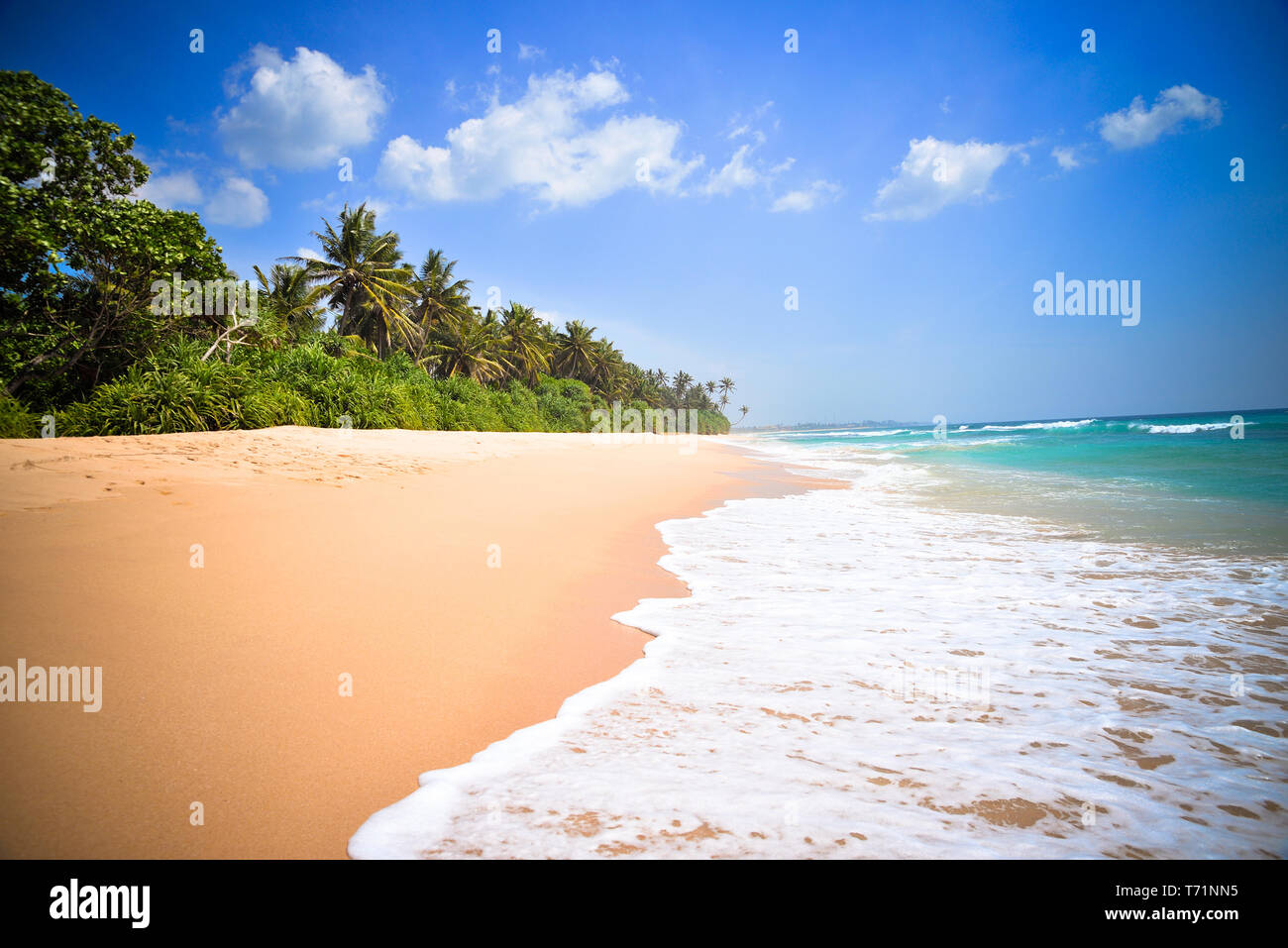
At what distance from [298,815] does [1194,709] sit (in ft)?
12.4

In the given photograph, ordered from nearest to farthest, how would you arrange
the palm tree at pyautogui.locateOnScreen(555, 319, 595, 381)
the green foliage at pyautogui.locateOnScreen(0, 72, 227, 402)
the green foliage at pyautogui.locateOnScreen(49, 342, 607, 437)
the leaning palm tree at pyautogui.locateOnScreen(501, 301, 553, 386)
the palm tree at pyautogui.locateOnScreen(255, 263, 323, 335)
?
1. the green foliage at pyautogui.locateOnScreen(49, 342, 607, 437)
2. the green foliage at pyautogui.locateOnScreen(0, 72, 227, 402)
3. the palm tree at pyautogui.locateOnScreen(255, 263, 323, 335)
4. the leaning palm tree at pyautogui.locateOnScreen(501, 301, 553, 386)
5. the palm tree at pyautogui.locateOnScreen(555, 319, 595, 381)

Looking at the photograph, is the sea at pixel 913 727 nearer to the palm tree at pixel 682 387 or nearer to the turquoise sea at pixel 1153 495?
the turquoise sea at pixel 1153 495

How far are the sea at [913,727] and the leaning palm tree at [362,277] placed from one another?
27.7 m

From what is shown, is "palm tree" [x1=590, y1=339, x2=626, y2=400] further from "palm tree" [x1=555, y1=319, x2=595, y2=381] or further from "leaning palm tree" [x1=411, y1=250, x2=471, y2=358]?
"leaning palm tree" [x1=411, y1=250, x2=471, y2=358]

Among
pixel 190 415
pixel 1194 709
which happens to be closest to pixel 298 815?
pixel 1194 709

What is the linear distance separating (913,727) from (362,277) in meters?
30.8

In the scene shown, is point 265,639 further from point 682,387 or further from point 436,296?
point 682,387

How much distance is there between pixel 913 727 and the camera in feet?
7.05

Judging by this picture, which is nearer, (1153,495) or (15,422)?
(15,422)

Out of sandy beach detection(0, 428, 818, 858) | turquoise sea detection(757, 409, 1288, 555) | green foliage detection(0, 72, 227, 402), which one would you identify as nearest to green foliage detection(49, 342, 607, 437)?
green foliage detection(0, 72, 227, 402)

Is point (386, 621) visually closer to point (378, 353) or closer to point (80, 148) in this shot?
point (80, 148)

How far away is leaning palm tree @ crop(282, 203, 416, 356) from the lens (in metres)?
25.8

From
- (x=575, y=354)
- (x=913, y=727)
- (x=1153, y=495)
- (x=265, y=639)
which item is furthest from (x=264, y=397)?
(x=575, y=354)

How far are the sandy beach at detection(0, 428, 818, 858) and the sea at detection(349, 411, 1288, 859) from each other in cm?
29
